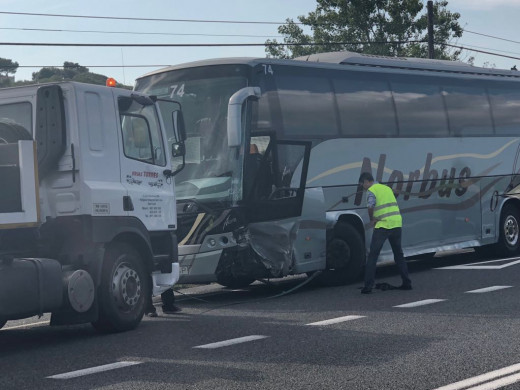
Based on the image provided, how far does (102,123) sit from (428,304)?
4.68m

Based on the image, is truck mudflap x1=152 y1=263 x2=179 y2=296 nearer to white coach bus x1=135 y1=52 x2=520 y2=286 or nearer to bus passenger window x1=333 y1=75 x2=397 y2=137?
white coach bus x1=135 y1=52 x2=520 y2=286

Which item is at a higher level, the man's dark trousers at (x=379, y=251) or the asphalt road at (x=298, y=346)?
the man's dark trousers at (x=379, y=251)

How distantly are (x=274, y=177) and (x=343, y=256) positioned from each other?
2110mm

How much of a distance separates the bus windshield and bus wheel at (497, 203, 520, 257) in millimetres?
7939

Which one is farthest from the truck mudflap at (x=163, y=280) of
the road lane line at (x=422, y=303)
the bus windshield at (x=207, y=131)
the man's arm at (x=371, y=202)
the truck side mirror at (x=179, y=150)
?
the man's arm at (x=371, y=202)

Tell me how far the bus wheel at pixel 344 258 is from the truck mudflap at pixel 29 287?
21.7 feet

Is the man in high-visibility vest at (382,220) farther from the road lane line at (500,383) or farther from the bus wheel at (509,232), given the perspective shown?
the road lane line at (500,383)

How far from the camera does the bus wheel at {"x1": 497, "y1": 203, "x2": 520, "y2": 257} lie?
67.4 ft

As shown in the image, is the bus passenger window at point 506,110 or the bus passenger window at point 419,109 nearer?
the bus passenger window at point 419,109

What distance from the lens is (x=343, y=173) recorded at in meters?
16.3

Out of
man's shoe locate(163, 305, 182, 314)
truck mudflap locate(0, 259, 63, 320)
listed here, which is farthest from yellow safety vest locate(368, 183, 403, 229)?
truck mudflap locate(0, 259, 63, 320)

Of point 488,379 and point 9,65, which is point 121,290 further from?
point 9,65

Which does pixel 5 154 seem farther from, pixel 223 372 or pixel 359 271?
pixel 359 271

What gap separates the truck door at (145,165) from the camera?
1168cm
